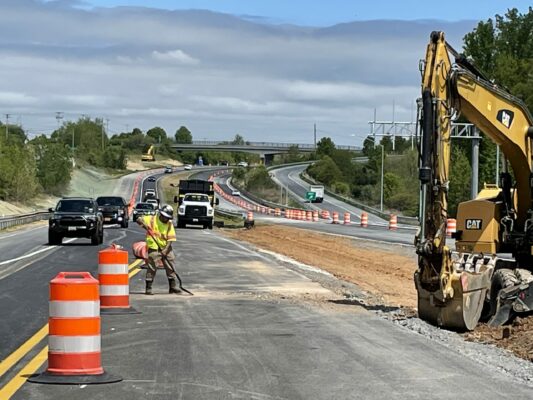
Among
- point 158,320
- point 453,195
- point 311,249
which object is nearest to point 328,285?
point 158,320

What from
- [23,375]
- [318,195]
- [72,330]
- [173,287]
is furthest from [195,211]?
[318,195]

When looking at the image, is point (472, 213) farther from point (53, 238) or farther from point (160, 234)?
point (53, 238)

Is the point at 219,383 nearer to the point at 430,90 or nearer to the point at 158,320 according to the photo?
the point at 158,320

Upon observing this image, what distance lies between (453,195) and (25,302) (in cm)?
7964

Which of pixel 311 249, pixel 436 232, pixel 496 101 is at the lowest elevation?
pixel 311 249

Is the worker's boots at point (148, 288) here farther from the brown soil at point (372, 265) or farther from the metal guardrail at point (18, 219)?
the metal guardrail at point (18, 219)

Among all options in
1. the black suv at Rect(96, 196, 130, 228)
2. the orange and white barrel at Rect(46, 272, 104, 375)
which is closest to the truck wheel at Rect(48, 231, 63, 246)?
the black suv at Rect(96, 196, 130, 228)

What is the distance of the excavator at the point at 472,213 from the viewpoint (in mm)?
14477

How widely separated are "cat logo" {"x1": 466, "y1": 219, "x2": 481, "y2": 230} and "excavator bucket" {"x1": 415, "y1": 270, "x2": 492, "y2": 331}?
1351 mm

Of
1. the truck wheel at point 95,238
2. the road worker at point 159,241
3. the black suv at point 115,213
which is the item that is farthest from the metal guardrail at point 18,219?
the road worker at point 159,241

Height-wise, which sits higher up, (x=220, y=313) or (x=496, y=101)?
(x=496, y=101)

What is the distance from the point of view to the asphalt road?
965cm

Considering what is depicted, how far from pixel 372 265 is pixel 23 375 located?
23.6 meters

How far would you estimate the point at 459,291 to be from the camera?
1448 centimetres
